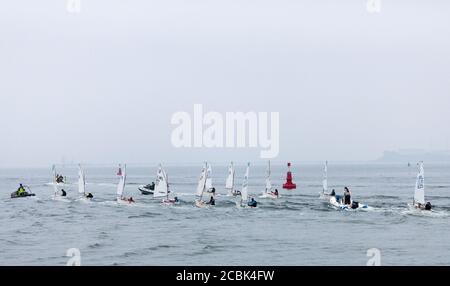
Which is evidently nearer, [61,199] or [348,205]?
[348,205]

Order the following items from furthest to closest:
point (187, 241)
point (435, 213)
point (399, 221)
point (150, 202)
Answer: point (150, 202) < point (435, 213) < point (399, 221) < point (187, 241)

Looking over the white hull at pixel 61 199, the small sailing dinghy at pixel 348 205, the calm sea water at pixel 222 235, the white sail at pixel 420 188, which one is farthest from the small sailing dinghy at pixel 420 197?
the white hull at pixel 61 199

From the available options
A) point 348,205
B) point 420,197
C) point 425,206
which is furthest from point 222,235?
point 425,206

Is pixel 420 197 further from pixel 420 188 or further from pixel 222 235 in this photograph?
pixel 222 235

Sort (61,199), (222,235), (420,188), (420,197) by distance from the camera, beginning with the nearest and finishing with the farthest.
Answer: (222,235), (420,188), (420,197), (61,199)

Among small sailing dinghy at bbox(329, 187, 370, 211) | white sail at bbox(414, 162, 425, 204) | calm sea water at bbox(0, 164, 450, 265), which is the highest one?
white sail at bbox(414, 162, 425, 204)

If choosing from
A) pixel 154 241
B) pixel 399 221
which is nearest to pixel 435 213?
pixel 399 221

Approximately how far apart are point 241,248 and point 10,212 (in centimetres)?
4091

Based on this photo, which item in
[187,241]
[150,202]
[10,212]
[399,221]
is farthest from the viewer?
[150,202]

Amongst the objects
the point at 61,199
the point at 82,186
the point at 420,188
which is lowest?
the point at 61,199

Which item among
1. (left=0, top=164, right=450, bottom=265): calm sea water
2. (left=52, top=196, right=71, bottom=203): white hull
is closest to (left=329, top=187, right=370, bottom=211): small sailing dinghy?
(left=0, top=164, right=450, bottom=265): calm sea water

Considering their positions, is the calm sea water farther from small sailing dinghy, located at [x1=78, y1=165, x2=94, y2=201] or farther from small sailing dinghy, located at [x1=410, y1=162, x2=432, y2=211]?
small sailing dinghy, located at [x1=78, y1=165, x2=94, y2=201]
